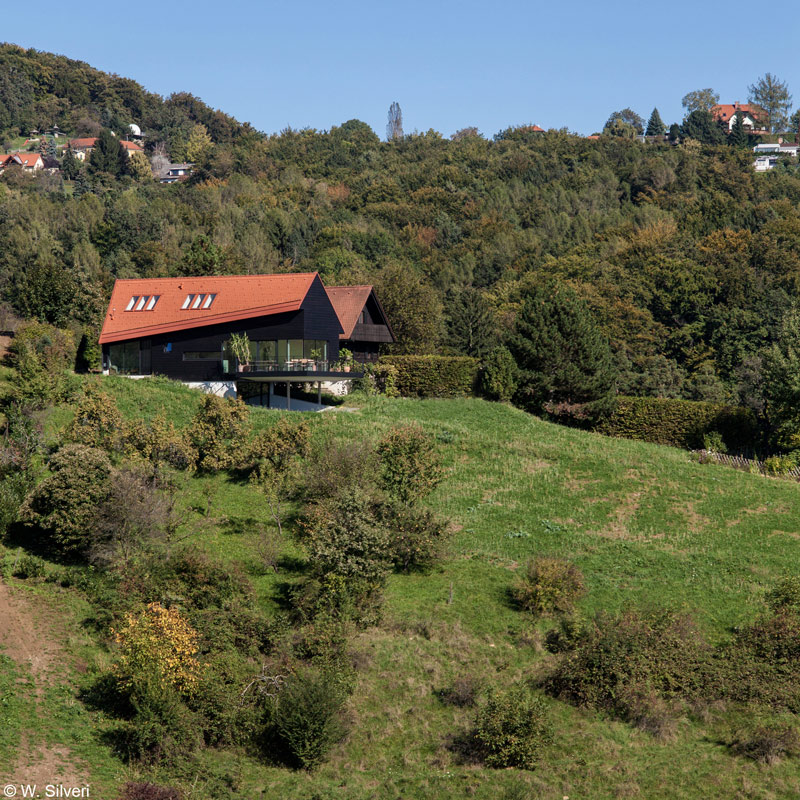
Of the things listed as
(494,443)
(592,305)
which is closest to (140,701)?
(494,443)

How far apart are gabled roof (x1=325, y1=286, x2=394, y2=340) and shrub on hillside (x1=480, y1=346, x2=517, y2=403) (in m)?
8.67

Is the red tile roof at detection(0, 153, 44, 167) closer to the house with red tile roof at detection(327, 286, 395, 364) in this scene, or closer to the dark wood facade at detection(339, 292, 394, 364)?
the house with red tile roof at detection(327, 286, 395, 364)

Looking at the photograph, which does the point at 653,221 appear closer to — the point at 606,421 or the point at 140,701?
the point at 606,421

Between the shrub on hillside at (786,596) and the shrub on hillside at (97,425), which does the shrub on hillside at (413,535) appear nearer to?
the shrub on hillside at (786,596)

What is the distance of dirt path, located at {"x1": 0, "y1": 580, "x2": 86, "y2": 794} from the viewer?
20.8 m

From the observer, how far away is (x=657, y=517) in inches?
1513

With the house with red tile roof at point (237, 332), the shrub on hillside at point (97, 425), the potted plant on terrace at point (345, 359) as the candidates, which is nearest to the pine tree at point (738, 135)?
the potted plant on terrace at point (345, 359)

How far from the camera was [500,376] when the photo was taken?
56438 mm

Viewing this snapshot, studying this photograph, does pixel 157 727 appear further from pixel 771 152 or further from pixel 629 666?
pixel 771 152

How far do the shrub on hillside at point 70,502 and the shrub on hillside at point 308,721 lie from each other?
11379 millimetres

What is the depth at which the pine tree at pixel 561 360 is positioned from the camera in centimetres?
5588

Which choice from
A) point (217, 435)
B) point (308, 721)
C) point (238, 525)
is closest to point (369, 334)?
point (217, 435)

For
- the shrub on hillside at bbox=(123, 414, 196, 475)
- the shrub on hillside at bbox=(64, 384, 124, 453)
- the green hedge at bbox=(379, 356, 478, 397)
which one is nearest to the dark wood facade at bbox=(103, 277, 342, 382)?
the green hedge at bbox=(379, 356, 478, 397)

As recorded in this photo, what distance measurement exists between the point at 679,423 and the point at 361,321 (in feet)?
66.8
